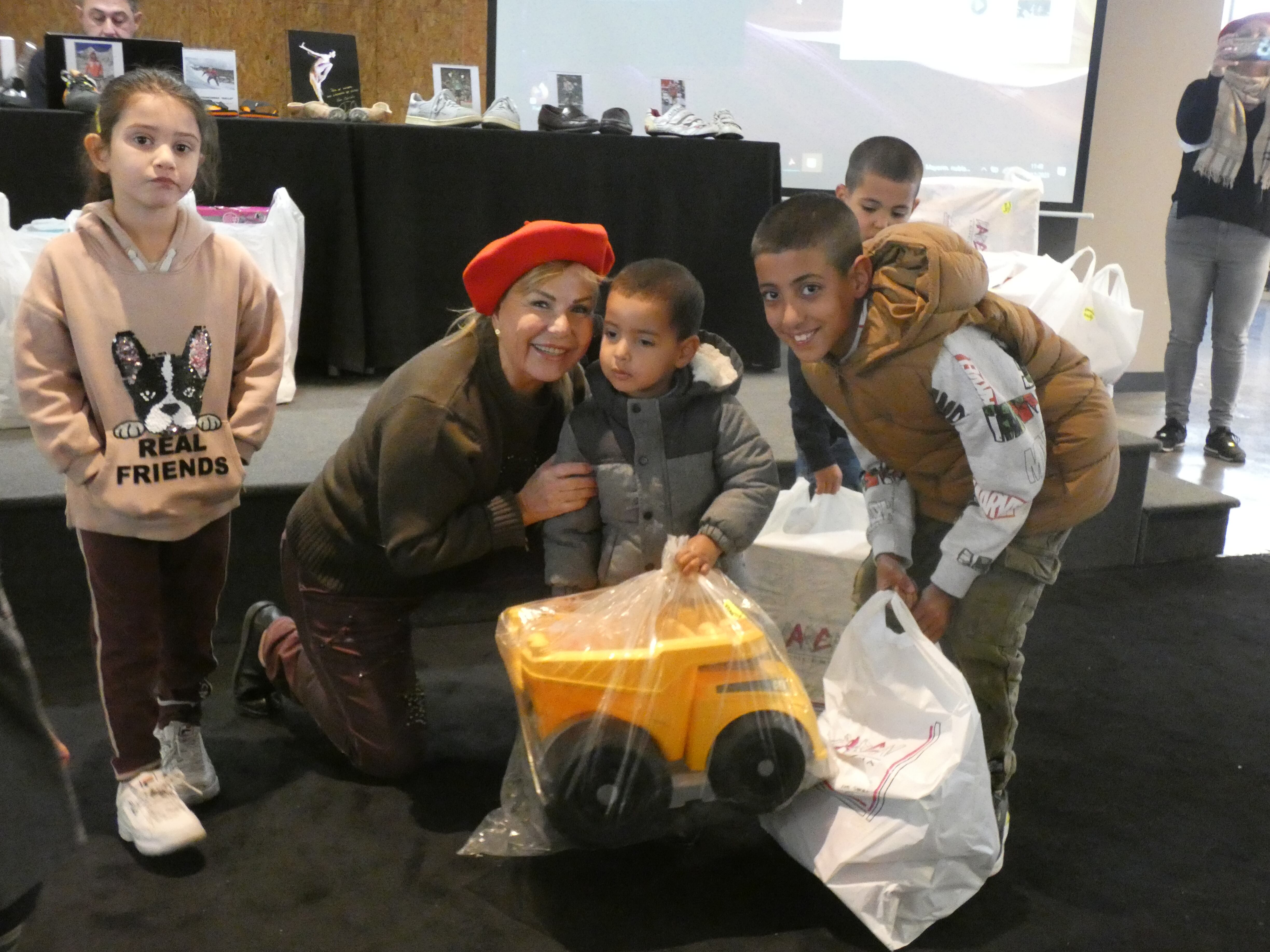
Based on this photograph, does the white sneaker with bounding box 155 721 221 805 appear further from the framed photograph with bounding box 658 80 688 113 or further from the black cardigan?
the black cardigan

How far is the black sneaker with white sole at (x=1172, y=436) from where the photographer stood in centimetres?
392

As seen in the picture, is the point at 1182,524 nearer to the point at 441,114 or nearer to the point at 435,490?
the point at 435,490

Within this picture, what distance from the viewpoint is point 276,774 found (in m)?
1.79

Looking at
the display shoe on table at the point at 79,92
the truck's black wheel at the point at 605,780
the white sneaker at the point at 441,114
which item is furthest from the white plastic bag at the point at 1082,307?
the display shoe on table at the point at 79,92

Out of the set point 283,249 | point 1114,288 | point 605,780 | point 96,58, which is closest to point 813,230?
point 605,780

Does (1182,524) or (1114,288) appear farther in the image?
(1182,524)

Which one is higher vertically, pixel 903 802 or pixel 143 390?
pixel 143 390

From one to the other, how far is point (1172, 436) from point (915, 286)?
2961 mm

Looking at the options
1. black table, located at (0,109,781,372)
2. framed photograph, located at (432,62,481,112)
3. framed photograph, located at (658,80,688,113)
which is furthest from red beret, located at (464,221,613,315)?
framed photograph, located at (658,80,688,113)

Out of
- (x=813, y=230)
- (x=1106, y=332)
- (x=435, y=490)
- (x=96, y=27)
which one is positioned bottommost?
(x=435, y=490)

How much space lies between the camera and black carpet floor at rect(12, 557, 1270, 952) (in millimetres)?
1411

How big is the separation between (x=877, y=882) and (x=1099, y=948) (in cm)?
30

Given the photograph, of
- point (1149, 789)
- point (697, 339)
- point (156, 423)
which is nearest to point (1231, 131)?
point (1149, 789)

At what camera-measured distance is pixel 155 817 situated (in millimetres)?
1532
